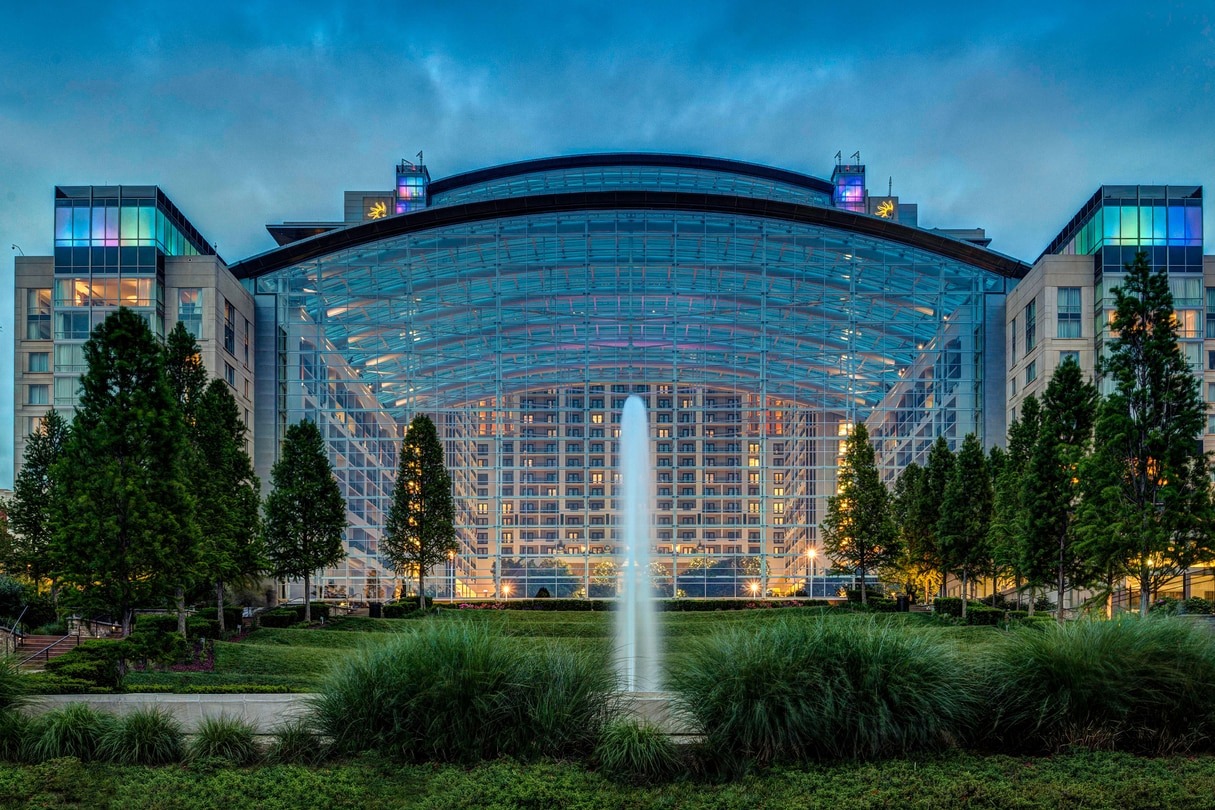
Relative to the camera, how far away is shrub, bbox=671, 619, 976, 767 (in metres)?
9.87

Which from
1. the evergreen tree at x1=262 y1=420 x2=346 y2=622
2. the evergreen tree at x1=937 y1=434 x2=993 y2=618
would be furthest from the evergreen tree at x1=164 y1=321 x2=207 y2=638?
the evergreen tree at x1=937 y1=434 x2=993 y2=618

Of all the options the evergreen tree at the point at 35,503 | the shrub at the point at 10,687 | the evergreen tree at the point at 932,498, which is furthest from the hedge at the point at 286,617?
the evergreen tree at the point at 932,498

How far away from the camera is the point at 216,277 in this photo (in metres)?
43.8

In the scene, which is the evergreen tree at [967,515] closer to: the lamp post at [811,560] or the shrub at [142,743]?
the lamp post at [811,560]

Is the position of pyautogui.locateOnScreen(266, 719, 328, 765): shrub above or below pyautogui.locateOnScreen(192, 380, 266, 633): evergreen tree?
below

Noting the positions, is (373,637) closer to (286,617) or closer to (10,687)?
(10,687)

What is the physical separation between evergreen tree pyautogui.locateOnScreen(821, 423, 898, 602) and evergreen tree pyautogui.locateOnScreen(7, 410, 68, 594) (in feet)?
97.5

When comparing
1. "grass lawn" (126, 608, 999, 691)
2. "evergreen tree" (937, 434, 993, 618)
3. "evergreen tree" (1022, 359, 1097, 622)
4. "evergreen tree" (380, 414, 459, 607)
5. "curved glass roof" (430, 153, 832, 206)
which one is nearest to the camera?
"grass lawn" (126, 608, 999, 691)

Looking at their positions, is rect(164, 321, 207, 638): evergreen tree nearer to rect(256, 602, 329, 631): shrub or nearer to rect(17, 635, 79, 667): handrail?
rect(17, 635, 79, 667): handrail

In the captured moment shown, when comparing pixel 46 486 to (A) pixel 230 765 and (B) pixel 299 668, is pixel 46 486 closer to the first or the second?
(B) pixel 299 668

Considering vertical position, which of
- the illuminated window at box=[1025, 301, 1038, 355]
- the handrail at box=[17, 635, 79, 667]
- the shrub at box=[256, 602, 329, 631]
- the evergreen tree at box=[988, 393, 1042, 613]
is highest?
the illuminated window at box=[1025, 301, 1038, 355]

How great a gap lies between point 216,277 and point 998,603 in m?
36.4

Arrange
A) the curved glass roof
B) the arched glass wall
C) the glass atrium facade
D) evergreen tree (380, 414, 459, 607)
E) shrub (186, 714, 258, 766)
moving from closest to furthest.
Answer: shrub (186, 714, 258, 766)
evergreen tree (380, 414, 459, 607)
the glass atrium facade
the arched glass wall
the curved glass roof

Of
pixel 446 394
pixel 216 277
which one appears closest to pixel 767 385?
pixel 446 394
